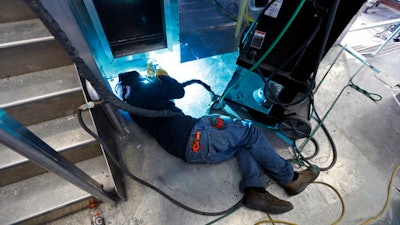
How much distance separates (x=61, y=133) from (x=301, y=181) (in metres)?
1.45

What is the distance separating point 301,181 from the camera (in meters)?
1.21

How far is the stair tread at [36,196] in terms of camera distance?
92cm

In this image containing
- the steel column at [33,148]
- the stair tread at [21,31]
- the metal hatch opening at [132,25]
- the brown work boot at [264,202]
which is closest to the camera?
the steel column at [33,148]

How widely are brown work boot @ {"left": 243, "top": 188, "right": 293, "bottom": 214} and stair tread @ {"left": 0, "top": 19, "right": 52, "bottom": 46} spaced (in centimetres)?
140

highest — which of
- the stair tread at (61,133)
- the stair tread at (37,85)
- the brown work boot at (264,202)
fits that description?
the stair tread at (37,85)

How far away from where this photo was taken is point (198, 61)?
6.70 ft

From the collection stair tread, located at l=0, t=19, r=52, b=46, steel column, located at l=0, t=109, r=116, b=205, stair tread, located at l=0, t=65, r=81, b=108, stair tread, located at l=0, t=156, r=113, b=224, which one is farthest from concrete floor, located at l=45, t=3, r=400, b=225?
stair tread, located at l=0, t=19, r=52, b=46

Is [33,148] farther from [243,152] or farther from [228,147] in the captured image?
[243,152]

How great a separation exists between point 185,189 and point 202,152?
0.92 feet

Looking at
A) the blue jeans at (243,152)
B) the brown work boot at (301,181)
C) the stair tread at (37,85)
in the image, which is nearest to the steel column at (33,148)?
the stair tread at (37,85)

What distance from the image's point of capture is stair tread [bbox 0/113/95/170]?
0.96 metres

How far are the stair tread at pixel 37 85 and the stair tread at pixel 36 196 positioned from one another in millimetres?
431

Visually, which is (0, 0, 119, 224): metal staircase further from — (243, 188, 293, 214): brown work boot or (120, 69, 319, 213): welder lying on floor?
(243, 188, 293, 214): brown work boot

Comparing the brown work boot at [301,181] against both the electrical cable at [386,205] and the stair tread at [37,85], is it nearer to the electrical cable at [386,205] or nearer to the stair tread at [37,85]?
the electrical cable at [386,205]
